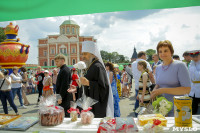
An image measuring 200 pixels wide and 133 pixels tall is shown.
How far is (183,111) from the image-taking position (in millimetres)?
1277

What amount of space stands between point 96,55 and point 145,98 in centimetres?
167

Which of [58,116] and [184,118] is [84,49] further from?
[184,118]

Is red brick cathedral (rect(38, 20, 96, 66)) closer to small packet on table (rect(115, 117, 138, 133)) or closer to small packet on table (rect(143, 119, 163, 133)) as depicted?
small packet on table (rect(115, 117, 138, 133))

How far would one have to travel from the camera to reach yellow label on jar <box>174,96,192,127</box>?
126cm

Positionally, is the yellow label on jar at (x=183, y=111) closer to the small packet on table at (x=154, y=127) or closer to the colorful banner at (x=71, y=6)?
the small packet on table at (x=154, y=127)

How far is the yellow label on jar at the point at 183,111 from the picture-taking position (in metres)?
1.26

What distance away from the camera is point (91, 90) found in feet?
7.74

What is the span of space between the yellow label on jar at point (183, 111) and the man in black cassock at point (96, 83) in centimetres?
123

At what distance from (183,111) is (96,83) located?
134 centimetres

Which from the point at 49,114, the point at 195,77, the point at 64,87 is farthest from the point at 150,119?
the point at 195,77

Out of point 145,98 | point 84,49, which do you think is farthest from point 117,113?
point 84,49

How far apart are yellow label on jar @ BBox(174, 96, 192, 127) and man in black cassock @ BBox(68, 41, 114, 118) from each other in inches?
48.6

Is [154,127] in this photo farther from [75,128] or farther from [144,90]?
[144,90]

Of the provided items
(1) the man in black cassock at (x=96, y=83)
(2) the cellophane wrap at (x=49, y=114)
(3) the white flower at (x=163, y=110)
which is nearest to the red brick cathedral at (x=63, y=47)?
(1) the man in black cassock at (x=96, y=83)
